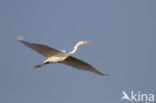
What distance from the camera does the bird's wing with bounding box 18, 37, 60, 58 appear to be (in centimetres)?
2544

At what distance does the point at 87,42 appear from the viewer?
27000 mm

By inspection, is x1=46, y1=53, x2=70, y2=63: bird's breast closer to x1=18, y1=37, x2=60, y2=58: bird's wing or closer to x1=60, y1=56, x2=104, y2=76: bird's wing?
x1=18, y1=37, x2=60, y2=58: bird's wing

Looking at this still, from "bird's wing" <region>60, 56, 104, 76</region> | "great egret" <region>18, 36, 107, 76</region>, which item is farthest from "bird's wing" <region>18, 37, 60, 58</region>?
"bird's wing" <region>60, 56, 104, 76</region>

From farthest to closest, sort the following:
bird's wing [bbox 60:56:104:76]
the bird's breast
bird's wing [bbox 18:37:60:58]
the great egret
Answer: bird's wing [bbox 60:56:104:76] → the bird's breast → the great egret → bird's wing [bbox 18:37:60:58]

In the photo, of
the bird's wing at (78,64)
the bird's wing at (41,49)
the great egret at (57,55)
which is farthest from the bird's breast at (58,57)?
the bird's wing at (78,64)

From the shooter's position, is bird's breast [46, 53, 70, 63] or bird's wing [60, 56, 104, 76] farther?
bird's wing [60, 56, 104, 76]

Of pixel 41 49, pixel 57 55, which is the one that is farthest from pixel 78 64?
pixel 41 49

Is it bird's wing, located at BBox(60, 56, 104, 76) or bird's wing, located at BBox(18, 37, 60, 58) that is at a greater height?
bird's wing, located at BBox(18, 37, 60, 58)

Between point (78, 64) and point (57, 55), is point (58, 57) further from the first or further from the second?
point (78, 64)

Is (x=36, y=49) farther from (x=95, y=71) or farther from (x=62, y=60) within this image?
(x=95, y=71)

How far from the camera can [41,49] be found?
26016 mm

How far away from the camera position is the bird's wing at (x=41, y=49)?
83.5 ft

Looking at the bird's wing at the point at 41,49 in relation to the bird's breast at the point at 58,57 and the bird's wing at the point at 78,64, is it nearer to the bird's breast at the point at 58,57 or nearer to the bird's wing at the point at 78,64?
the bird's breast at the point at 58,57

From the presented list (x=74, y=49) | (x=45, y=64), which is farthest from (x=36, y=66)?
(x=74, y=49)
